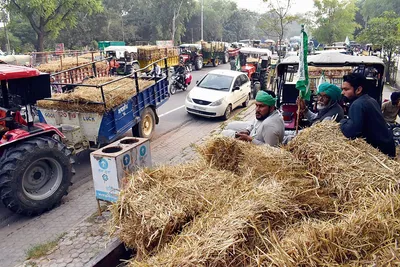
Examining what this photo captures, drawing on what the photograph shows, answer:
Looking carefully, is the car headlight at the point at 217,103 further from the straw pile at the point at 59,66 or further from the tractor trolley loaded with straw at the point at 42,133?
the straw pile at the point at 59,66

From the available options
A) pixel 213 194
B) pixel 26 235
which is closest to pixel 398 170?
pixel 213 194

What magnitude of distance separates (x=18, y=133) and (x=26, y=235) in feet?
5.34

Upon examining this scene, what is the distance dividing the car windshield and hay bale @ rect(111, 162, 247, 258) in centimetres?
982

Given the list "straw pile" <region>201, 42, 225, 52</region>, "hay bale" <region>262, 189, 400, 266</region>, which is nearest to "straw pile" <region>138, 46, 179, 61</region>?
"straw pile" <region>201, 42, 225, 52</region>

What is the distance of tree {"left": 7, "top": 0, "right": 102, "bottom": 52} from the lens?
3106cm

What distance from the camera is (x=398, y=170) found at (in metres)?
2.64

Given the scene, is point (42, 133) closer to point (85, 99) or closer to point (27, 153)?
point (27, 153)

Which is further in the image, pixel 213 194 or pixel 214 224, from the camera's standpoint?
pixel 213 194

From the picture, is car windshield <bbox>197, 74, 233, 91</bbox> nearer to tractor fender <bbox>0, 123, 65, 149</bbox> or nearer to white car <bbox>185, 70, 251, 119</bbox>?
white car <bbox>185, 70, 251, 119</bbox>

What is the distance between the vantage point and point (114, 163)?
15.6 ft

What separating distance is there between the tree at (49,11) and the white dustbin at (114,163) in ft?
99.2

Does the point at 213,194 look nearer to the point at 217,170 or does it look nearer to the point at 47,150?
the point at 217,170

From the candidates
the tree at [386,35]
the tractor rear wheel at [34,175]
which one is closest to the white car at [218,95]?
the tractor rear wheel at [34,175]

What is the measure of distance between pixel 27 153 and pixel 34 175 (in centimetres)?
55
